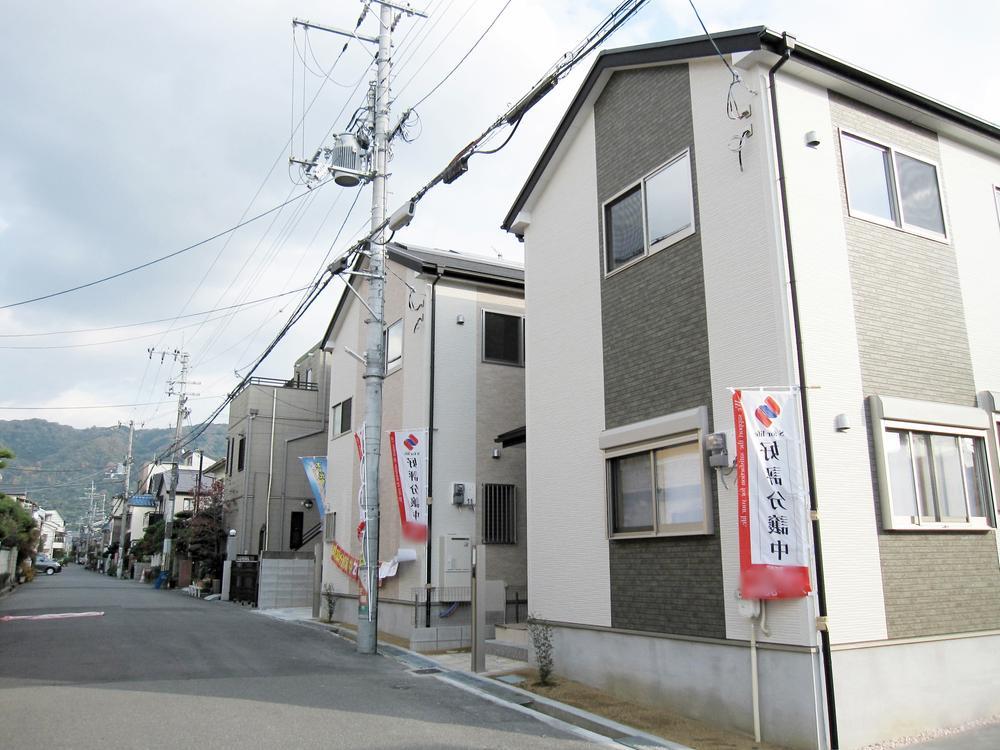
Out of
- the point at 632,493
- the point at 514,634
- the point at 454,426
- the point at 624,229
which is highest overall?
the point at 624,229

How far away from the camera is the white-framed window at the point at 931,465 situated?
27.2 ft

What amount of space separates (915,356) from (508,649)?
25.2 feet

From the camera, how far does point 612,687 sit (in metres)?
9.90

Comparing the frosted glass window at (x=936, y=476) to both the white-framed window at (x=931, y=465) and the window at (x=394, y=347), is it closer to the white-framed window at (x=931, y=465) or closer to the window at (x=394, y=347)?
the white-framed window at (x=931, y=465)

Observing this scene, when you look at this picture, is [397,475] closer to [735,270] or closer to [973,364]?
[735,270]

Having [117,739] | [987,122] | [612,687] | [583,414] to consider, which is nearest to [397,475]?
[583,414]

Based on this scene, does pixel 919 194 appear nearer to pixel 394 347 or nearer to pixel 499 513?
pixel 499 513

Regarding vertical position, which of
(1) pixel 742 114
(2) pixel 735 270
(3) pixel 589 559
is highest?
(1) pixel 742 114

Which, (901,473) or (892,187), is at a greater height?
(892,187)

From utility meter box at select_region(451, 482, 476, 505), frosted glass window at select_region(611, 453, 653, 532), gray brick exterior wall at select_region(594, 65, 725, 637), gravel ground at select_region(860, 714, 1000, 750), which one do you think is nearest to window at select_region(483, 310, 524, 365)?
utility meter box at select_region(451, 482, 476, 505)

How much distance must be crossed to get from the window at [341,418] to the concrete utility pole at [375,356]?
6837 mm

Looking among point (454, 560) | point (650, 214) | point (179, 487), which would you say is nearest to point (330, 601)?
point (454, 560)

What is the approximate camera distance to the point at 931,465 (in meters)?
8.80

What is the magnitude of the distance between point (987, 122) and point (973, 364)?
3356 mm
